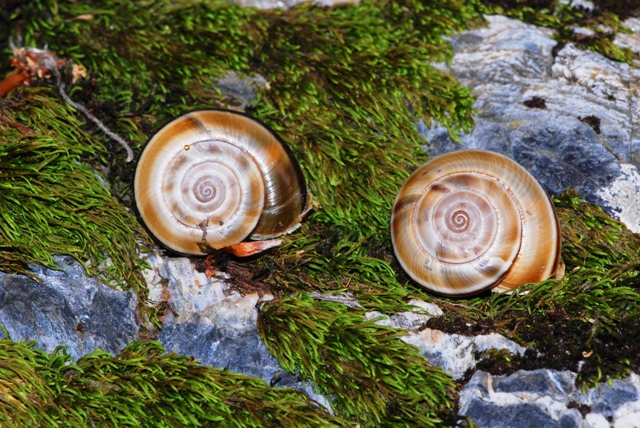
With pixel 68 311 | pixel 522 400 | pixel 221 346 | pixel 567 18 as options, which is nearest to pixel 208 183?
pixel 221 346

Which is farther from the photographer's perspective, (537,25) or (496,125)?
(537,25)

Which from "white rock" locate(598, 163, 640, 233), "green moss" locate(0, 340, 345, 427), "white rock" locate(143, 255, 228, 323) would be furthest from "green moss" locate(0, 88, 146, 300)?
"white rock" locate(598, 163, 640, 233)

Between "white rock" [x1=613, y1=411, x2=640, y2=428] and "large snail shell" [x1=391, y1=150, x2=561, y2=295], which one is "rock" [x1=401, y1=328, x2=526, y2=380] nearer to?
"large snail shell" [x1=391, y1=150, x2=561, y2=295]

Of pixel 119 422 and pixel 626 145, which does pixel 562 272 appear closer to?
pixel 626 145

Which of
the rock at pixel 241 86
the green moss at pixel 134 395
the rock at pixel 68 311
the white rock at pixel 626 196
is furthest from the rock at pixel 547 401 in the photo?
the rock at pixel 241 86

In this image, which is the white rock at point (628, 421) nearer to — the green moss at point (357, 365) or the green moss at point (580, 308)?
the green moss at point (580, 308)

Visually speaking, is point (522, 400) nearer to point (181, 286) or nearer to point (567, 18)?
point (181, 286)

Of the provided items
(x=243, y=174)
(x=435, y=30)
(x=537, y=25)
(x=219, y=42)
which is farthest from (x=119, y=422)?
(x=537, y=25)
